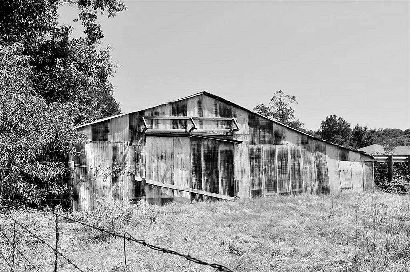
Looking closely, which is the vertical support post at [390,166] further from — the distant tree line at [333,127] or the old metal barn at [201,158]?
the distant tree line at [333,127]

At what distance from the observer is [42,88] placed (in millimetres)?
22312

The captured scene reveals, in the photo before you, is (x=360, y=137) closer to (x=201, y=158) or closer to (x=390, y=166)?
(x=390, y=166)

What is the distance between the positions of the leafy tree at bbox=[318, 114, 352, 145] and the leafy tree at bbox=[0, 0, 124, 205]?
163 ft

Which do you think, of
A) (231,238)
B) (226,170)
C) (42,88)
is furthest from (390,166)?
(42,88)

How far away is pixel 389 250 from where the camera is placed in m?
11.2

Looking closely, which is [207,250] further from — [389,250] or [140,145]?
[140,145]

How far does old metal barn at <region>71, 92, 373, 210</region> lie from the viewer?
1872 centimetres

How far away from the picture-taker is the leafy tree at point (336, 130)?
213 feet

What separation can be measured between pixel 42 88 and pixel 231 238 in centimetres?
1554

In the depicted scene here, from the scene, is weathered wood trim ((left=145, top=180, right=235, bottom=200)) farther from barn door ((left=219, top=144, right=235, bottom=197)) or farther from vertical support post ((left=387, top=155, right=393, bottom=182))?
vertical support post ((left=387, top=155, right=393, bottom=182))

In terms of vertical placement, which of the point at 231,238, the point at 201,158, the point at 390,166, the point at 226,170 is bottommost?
the point at 231,238

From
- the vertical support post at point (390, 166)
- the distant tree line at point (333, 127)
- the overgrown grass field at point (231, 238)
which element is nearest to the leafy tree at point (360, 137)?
the distant tree line at point (333, 127)

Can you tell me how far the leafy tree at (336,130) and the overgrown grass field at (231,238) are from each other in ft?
158

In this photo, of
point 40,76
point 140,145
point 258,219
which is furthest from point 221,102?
point 40,76
